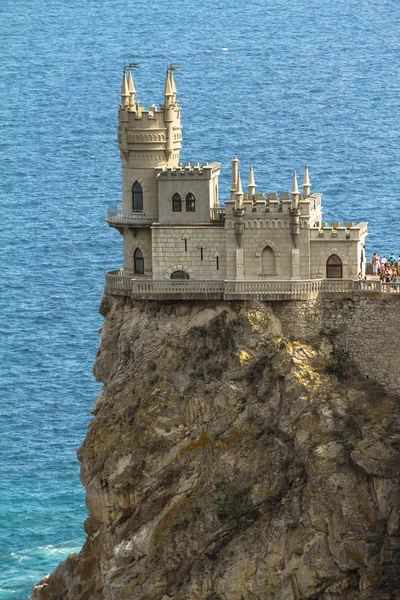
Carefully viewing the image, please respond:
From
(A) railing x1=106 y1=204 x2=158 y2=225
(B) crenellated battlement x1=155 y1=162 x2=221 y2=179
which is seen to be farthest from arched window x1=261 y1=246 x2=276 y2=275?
(A) railing x1=106 y1=204 x2=158 y2=225

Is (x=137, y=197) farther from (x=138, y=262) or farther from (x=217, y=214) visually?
(x=217, y=214)

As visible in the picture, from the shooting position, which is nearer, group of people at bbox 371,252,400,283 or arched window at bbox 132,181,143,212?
group of people at bbox 371,252,400,283

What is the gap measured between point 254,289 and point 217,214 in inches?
225

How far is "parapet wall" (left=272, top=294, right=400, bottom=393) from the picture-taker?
471ft

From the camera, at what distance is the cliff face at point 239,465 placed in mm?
140500

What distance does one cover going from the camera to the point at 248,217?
476 feet

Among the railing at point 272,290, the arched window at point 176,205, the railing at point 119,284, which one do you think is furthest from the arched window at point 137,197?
the railing at point 272,290

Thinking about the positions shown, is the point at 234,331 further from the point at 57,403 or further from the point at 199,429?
the point at 57,403

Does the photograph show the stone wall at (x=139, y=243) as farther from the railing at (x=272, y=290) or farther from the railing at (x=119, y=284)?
the railing at (x=272, y=290)

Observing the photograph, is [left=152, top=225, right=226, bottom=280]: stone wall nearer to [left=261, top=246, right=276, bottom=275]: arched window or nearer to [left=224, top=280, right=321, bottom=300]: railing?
[left=224, top=280, right=321, bottom=300]: railing

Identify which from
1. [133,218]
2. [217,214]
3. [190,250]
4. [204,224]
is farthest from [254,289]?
[133,218]

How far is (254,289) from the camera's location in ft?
475

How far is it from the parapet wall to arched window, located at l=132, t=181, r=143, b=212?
1112 centimetres

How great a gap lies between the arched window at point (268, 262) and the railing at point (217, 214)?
3489mm
